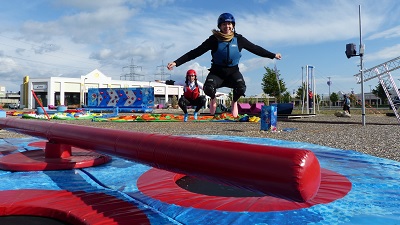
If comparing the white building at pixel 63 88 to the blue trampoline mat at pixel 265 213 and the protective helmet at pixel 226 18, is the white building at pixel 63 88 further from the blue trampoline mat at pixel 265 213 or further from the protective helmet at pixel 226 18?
the blue trampoline mat at pixel 265 213

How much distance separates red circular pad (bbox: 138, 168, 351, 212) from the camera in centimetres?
274

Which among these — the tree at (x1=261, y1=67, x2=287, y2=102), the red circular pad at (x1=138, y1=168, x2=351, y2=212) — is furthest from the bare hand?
the tree at (x1=261, y1=67, x2=287, y2=102)

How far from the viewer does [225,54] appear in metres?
5.11

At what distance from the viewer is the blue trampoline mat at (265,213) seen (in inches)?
97.0

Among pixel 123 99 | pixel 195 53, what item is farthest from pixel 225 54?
pixel 123 99

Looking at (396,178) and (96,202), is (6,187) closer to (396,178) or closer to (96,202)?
(96,202)

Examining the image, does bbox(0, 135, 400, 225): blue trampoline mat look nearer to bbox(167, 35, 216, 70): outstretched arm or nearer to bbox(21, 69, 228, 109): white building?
bbox(167, 35, 216, 70): outstretched arm

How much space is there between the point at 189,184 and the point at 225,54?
2122 mm

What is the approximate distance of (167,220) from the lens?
8.15 feet

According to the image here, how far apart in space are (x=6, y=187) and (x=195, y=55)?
3.16 metres

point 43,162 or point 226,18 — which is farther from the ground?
point 226,18

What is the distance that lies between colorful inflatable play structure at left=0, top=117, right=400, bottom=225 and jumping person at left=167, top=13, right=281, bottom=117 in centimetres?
167

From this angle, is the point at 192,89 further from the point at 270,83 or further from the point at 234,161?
the point at 270,83

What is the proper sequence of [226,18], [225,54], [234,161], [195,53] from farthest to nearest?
[195,53] → [225,54] → [226,18] → [234,161]
